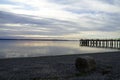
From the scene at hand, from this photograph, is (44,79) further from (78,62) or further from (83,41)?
(83,41)

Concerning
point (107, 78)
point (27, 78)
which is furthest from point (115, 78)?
point (27, 78)

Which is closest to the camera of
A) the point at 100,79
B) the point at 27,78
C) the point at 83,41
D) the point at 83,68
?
the point at 100,79

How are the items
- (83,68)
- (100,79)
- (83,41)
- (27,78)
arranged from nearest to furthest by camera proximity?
(100,79) → (27,78) → (83,68) → (83,41)

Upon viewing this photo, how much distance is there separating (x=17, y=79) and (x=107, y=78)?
4886 millimetres

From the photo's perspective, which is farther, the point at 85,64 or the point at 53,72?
the point at 53,72

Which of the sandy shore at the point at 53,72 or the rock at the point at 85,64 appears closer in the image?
the sandy shore at the point at 53,72

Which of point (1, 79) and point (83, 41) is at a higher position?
point (1, 79)

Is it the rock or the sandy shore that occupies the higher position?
the rock

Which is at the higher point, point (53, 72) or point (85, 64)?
point (85, 64)

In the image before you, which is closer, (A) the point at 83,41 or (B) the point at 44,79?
(B) the point at 44,79

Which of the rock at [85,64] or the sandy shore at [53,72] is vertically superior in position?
the rock at [85,64]

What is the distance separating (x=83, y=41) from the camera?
93.2 m

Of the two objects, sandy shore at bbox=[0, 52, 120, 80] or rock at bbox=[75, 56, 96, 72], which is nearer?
sandy shore at bbox=[0, 52, 120, 80]

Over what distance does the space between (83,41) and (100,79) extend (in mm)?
83614
